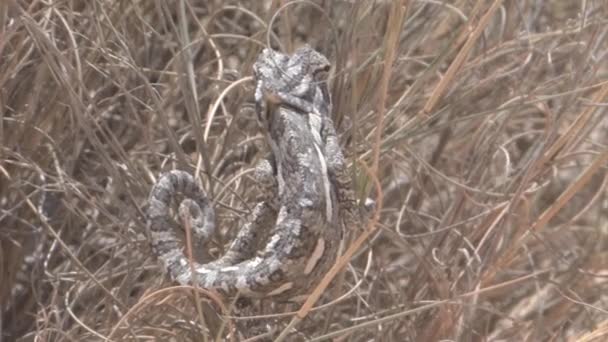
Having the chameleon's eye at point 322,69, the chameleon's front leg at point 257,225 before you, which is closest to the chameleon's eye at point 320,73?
the chameleon's eye at point 322,69

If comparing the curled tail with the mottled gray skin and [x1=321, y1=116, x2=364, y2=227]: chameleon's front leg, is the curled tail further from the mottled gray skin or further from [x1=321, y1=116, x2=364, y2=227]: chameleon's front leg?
[x1=321, y1=116, x2=364, y2=227]: chameleon's front leg

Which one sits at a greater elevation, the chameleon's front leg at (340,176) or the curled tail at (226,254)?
the chameleon's front leg at (340,176)

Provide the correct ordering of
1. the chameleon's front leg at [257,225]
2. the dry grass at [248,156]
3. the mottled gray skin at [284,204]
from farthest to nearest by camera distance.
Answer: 1. the dry grass at [248,156]
2. the chameleon's front leg at [257,225]
3. the mottled gray skin at [284,204]

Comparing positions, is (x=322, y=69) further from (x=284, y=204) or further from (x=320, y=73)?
(x=284, y=204)

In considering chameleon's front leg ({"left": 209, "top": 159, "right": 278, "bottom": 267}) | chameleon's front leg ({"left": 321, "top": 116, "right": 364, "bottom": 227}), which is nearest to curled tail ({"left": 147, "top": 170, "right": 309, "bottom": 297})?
chameleon's front leg ({"left": 209, "top": 159, "right": 278, "bottom": 267})

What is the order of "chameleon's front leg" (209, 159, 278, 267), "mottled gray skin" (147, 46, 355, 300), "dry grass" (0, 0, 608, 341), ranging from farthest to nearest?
"dry grass" (0, 0, 608, 341) < "chameleon's front leg" (209, 159, 278, 267) < "mottled gray skin" (147, 46, 355, 300)

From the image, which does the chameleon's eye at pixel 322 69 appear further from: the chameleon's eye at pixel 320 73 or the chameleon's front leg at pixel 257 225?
the chameleon's front leg at pixel 257 225

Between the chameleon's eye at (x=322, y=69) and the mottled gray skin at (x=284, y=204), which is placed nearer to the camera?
the mottled gray skin at (x=284, y=204)
